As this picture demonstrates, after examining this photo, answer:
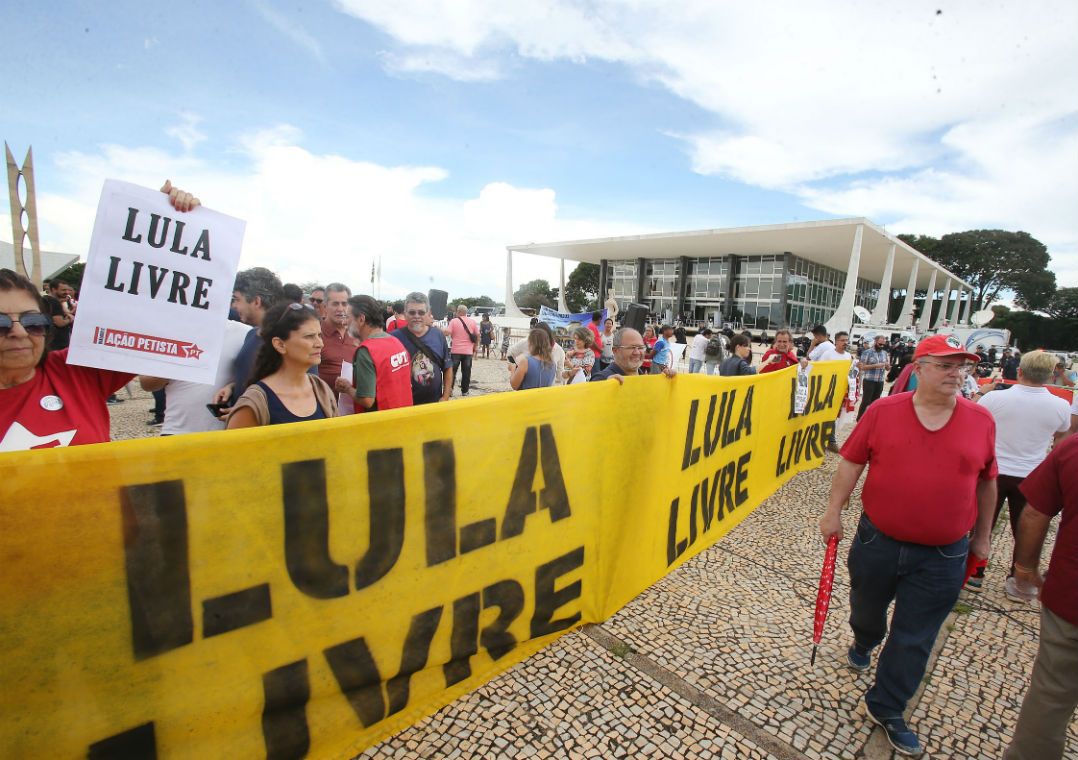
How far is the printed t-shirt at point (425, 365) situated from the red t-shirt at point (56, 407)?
6.89 ft

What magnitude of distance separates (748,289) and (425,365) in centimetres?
4064

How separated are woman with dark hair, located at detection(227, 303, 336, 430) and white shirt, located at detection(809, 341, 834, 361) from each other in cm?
700

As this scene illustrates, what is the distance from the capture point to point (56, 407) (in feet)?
5.65

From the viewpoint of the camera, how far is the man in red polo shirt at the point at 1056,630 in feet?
5.96

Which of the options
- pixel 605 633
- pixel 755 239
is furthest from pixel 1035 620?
pixel 755 239

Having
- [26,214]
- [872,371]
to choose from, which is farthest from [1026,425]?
[26,214]

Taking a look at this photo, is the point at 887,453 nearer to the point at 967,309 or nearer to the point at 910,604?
the point at 910,604

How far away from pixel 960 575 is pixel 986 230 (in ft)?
284

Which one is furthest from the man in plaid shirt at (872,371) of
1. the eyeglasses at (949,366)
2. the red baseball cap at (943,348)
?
the eyeglasses at (949,366)

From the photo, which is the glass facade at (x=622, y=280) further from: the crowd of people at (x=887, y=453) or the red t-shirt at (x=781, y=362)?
the crowd of people at (x=887, y=453)

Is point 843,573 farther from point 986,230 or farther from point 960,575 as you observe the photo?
point 986,230

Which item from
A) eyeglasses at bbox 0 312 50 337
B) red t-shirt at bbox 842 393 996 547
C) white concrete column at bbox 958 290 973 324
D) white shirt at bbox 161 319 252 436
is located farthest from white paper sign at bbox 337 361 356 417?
white concrete column at bbox 958 290 973 324

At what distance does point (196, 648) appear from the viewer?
1532mm

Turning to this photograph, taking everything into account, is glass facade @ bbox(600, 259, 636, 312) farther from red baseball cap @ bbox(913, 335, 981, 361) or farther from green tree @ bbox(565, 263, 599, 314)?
red baseball cap @ bbox(913, 335, 981, 361)
